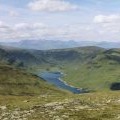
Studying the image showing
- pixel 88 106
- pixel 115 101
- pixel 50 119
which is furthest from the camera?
pixel 115 101

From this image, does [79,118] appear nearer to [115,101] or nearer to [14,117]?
[14,117]

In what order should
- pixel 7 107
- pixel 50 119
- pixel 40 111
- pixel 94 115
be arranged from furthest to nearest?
pixel 7 107 → pixel 40 111 → pixel 94 115 → pixel 50 119

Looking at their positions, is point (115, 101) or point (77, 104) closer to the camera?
point (77, 104)

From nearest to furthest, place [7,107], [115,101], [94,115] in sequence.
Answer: [94,115], [7,107], [115,101]

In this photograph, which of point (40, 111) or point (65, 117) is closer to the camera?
point (65, 117)

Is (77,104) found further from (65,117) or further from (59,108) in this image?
(65,117)

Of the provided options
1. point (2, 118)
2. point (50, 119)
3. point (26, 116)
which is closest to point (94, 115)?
point (50, 119)

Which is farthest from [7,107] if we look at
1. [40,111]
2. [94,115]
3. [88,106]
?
[94,115]

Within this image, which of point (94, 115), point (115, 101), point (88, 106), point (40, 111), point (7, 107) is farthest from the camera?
point (115, 101)

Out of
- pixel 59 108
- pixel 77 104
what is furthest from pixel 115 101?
pixel 59 108
